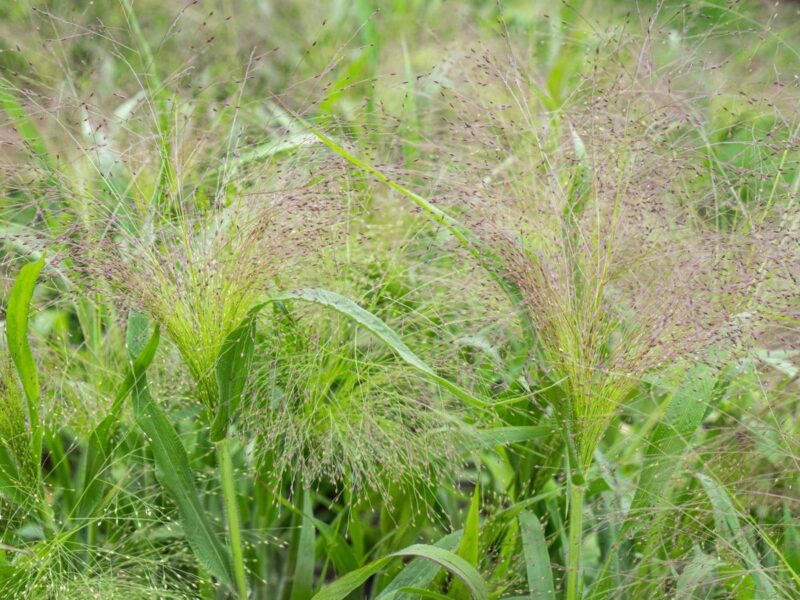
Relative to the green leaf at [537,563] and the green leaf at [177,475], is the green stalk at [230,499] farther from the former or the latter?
the green leaf at [537,563]

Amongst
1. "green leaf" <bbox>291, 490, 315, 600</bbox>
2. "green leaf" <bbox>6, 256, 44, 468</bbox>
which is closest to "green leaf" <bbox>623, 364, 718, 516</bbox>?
"green leaf" <bbox>291, 490, 315, 600</bbox>

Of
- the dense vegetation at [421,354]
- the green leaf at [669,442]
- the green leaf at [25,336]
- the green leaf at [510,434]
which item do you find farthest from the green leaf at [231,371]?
the green leaf at [669,442]

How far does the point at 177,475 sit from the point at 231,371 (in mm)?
178

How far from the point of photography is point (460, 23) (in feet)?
7.46

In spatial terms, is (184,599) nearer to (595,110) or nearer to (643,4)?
(595,110)

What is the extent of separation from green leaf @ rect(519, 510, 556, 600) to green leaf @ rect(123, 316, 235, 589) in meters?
0.35

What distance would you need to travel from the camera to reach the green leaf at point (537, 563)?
44.3 inches

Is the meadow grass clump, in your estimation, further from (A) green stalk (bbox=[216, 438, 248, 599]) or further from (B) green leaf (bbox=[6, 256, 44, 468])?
(B) green leaf (bbox=[6, 256, 44, 468])

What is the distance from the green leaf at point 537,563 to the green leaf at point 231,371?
0.39 m

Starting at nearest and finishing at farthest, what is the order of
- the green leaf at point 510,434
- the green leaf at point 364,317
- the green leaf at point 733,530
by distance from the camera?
the green leaf at point 364,317
the green leaf at point 733,530
the green leaf at point 510,434

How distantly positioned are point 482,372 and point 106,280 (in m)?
0.47

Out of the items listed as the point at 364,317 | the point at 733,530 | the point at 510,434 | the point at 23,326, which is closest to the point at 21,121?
the point at 23,326

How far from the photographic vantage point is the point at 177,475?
3.70ft

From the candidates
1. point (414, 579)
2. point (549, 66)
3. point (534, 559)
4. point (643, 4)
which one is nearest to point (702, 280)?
point (534, 559)
